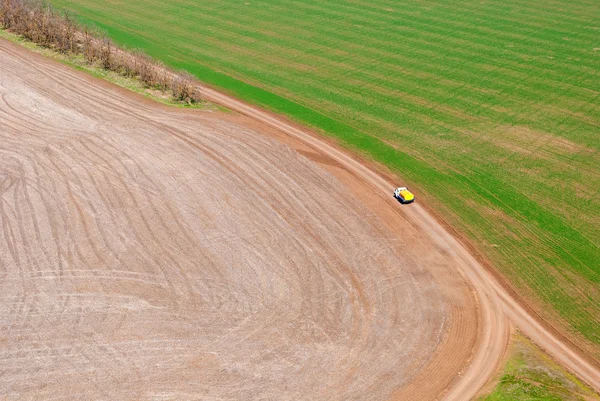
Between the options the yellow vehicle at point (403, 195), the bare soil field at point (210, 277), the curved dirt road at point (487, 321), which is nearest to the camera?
the bare soil field at point (210, 277)

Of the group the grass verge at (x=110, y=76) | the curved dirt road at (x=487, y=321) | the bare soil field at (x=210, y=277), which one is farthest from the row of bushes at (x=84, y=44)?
the curved dirt road at (x=487, y=321)

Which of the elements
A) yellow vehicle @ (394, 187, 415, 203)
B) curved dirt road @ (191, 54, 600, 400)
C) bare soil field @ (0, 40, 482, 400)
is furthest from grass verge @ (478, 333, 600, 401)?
yellow vehicle @ (394, 187, 415, 203)

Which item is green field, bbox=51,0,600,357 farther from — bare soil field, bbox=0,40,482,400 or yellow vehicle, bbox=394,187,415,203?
bare soil field, bbox=0,40,482,400

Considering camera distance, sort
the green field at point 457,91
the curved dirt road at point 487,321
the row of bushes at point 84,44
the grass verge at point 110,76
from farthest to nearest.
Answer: the row of bushes at point 84,44 < the grass verge at point 110,76 < the green field at point 457,91 < the curved dirt road at point 487,321

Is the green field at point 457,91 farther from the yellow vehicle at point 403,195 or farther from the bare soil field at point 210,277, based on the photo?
the bare soil field at point 210,277

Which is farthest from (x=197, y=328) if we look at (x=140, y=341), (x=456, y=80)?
(x=456, y=80)

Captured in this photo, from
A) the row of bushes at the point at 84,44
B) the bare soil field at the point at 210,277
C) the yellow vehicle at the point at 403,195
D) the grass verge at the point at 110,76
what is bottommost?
the bare soil field at the point at 210,277

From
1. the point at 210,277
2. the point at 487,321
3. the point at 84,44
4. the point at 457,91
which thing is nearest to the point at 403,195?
the point at 487,321
